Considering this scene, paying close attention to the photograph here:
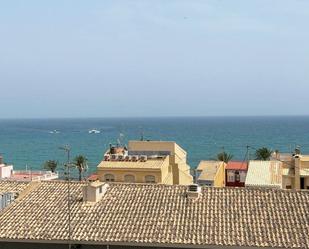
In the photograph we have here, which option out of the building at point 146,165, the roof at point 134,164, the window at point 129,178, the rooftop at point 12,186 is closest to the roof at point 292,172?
the building at point 146,165

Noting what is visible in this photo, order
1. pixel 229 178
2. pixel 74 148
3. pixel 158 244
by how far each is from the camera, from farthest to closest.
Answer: pixel 74 148, pixel 229 178, pixel 158 244

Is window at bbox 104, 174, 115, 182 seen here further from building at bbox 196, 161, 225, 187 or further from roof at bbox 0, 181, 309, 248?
roof at bbox 0, 181, 309, 248

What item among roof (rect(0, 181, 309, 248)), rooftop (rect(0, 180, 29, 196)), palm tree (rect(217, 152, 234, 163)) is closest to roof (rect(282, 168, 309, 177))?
roof (rect(0, 181, 309, 248))

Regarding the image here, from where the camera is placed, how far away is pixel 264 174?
37562mm

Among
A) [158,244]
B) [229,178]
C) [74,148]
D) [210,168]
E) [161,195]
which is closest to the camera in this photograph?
[158,244]

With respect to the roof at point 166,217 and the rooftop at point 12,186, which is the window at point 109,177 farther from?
the roof at point 166,217

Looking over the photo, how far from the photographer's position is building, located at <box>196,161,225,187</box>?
130 ft

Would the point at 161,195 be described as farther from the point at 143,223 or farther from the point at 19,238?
the point at 19,238

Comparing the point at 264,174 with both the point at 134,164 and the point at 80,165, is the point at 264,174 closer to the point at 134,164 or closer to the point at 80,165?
the point at 134,164

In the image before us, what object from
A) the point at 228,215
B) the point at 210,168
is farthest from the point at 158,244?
the point at 210,168

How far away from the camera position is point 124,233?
20.0 meters

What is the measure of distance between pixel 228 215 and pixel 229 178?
27575 millimetres

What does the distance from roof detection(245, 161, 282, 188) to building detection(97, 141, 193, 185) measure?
6.49 m

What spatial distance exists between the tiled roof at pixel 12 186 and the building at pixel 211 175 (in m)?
15.1
